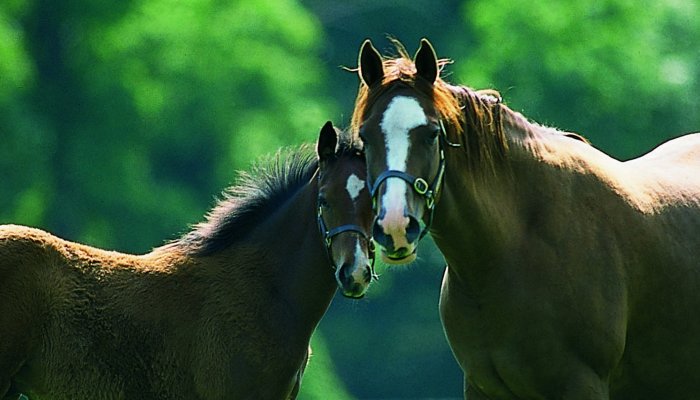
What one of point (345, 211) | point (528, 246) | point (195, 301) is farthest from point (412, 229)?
point (195, 301)

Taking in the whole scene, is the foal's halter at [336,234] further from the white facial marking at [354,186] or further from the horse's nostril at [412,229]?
the horse's nostril at [412,229]

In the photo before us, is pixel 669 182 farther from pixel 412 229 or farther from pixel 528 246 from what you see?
pixel 412 229

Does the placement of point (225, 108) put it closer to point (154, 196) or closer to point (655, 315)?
point (154, 196)

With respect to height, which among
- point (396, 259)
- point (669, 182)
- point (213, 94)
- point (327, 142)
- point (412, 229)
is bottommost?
point (396, 259)

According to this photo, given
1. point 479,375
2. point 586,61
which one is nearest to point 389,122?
point 479,375

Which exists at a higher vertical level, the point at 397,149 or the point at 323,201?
the point at 397,149

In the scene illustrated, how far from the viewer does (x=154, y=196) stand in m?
26.6

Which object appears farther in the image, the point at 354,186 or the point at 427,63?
the point at 354,186

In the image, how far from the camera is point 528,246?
6.89m

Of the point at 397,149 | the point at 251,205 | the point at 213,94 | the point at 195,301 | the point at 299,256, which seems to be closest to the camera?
the point at 397,149

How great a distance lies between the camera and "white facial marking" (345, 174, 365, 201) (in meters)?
8.14

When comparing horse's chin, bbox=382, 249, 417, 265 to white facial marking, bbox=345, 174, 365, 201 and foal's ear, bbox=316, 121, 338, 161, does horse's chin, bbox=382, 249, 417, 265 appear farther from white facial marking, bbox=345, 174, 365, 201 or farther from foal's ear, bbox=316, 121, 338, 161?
foal's ear, bbox=316, 121, 338, 161

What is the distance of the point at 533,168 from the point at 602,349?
2.97ft

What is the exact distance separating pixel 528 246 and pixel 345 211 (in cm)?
150
